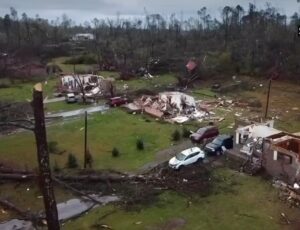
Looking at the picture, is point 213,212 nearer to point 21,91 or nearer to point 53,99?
point 53,99

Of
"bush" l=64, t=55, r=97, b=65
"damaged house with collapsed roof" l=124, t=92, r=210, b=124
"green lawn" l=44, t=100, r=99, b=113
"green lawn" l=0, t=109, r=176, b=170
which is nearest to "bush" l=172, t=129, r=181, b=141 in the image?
"green lawn" l=0, t=109, r=176, b=170

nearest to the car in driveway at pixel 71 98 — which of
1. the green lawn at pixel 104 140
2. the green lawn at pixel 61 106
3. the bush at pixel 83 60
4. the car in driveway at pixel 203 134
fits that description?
the green lawn at pixel 61 106

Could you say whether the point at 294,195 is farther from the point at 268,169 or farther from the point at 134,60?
the point at 134,60

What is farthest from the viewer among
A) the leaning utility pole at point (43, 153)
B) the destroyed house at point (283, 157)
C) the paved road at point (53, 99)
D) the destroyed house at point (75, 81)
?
the destroyed house at point (75, 81)

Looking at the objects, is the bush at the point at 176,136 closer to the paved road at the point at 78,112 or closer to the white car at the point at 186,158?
the white car at the point at 186,158

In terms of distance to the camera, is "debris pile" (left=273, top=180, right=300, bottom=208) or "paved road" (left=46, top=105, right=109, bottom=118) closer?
"debris pile" (left=273, top=180, right=300, bottom=208)

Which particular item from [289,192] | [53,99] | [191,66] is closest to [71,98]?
[53,99]

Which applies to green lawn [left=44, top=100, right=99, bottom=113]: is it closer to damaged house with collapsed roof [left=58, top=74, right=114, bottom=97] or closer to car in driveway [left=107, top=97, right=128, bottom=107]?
car in driveway [left=107, top=97, right=128, bottom=107]
